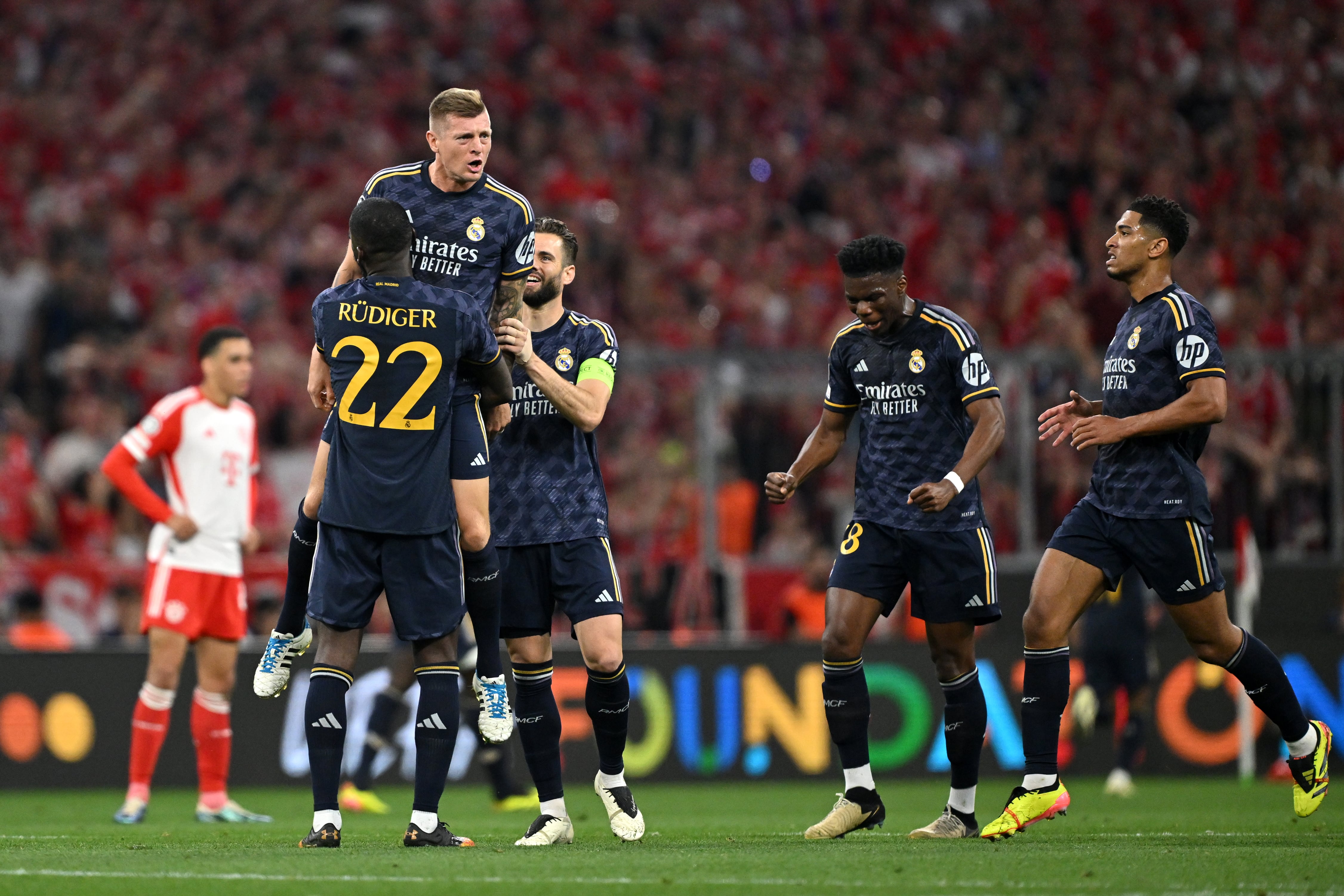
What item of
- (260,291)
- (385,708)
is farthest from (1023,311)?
(385,708)

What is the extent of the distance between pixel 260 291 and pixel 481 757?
670 centimetres

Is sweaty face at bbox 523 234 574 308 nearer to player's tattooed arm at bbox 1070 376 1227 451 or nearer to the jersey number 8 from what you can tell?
the jersey number 8

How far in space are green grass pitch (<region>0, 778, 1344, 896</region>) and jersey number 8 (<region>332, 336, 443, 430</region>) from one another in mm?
1622

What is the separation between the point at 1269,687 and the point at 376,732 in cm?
539

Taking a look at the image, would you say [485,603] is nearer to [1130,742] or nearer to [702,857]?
[702,857]

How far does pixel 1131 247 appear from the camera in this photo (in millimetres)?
7562

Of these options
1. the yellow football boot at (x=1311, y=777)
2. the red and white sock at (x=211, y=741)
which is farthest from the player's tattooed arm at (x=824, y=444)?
the red and white sock at (x=211, y=741)

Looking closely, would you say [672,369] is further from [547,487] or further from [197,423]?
[547,487]

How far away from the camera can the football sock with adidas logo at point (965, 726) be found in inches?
295

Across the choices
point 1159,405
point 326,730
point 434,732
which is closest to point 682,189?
point 1159,405

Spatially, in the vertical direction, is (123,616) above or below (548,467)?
below

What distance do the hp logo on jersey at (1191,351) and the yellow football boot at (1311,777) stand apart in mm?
1772

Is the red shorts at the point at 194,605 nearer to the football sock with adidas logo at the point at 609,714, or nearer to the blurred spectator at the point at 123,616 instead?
the football sock with adidas logo at the point at 609,714

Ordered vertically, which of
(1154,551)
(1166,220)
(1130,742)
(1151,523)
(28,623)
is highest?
(1166,220)
